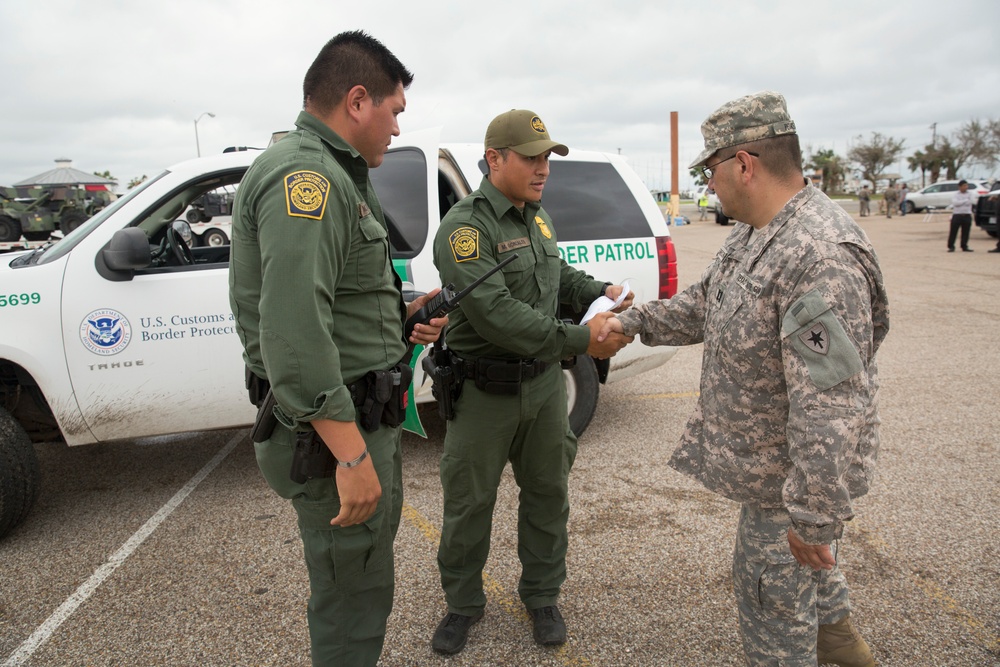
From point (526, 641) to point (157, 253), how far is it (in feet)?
→ 9.46

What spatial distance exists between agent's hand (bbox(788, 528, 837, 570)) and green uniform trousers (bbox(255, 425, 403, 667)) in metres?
1.05

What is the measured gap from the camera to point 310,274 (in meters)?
1.43

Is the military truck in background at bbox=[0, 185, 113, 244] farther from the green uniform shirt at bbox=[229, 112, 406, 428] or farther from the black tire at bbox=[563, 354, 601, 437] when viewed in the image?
the green uniform shirt at bbox=[229, 112, 406, 428]

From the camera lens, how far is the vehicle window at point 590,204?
13.2 feet

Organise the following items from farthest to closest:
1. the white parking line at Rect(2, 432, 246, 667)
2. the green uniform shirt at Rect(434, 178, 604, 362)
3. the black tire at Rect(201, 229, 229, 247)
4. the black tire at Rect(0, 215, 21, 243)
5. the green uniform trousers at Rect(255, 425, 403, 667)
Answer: the black tire at Rect(0, 215, 21, 243), the black tire at Rect(201, 229, 229, 247), the white parking line at Rect(2, 432, 246, 667), the green uniform shirt at Rect(434, 178, 604, 362), the green uniform trousers at Rect(255, 425, 403, 667)

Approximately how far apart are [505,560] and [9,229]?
24.6 metres

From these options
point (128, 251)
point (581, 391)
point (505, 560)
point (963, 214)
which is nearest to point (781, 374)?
point (505, 560)

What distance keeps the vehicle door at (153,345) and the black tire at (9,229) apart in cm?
2250

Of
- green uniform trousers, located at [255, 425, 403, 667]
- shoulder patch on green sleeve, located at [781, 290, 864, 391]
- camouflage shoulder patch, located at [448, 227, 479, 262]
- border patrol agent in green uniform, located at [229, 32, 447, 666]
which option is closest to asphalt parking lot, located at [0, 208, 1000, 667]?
green uniform trousers, located at [255, 425, 403, 667]

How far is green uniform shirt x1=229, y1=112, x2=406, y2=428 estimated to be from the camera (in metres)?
1.43

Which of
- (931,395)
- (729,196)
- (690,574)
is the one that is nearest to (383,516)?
(729,196)

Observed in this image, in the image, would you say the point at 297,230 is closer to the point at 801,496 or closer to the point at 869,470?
the point at 801,496

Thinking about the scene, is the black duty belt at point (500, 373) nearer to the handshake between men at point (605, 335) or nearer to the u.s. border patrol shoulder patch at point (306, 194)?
the handshake between men at point (605, 335)

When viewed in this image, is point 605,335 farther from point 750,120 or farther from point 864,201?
point 864,201
